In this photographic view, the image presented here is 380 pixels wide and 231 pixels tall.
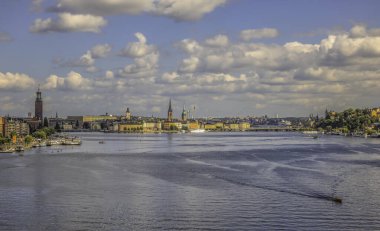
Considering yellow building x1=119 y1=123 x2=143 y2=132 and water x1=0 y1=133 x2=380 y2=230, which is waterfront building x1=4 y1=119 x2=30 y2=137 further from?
yellow building x1=119 y1=123 x2=143 y2=132

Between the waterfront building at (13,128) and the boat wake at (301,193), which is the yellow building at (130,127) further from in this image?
the boat wake at (301,193)

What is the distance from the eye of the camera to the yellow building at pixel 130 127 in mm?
191125

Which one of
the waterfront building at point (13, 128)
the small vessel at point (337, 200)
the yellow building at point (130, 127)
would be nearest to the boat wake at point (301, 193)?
the small vessel at point (337, 200)

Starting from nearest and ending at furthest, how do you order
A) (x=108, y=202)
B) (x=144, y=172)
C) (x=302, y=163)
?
(x=108, y=202), (x=144, y=172), (x=302, y=163)

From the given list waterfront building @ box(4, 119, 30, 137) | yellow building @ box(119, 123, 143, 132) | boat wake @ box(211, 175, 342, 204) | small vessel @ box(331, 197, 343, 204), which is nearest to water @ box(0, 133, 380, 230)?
boat wake @ box(211, 175, 342, 204)

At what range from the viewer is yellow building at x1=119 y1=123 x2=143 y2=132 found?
7525 inches

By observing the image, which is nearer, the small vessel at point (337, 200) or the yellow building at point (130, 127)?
the small vessel at point (337, 200)

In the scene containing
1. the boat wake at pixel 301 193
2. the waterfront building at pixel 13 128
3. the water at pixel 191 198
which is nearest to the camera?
the water at pixel 191 198

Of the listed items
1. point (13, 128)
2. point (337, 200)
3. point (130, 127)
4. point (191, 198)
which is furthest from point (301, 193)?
point (130, 127)

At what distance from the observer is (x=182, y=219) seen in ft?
65.5

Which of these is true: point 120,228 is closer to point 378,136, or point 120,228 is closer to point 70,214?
point 70,214

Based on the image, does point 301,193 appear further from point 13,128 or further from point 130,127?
point 130,127

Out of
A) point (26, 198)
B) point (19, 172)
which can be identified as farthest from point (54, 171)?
point (26, 198)

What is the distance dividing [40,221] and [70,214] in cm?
122
